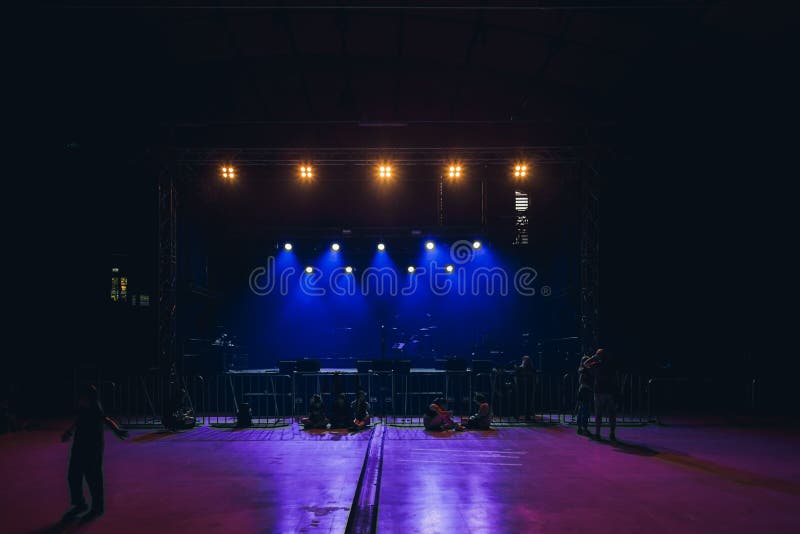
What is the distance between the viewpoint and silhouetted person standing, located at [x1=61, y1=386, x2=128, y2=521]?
6.43 meters

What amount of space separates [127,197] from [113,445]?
8.73 metres

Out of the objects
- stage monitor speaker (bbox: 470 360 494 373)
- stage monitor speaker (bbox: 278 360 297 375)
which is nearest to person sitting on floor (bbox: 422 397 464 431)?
stage monitor speaker (bbox: 470 360 494 373)

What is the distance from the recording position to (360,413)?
1305 centimetres

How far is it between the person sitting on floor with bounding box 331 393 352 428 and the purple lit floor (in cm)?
94

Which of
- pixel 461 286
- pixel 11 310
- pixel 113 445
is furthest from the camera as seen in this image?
pixel 461 286

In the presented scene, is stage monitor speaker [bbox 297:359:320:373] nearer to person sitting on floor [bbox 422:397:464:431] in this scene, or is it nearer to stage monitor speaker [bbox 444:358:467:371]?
stage monitor speaker [bbox 444:358:467:371]

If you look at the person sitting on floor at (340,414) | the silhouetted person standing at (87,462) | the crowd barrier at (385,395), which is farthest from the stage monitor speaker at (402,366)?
the silhouetted person standing at (87,462)

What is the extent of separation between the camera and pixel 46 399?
52.5 ft

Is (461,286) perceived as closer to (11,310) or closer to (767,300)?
(767,300)

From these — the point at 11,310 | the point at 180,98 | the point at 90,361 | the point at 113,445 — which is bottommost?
the point at 113,445

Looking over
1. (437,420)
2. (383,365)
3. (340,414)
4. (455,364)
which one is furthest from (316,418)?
(455,364)

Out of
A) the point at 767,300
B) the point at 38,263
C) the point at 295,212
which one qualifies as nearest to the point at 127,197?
the point at 38,263

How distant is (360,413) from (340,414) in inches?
19.5

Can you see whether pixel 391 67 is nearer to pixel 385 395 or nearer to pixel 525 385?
pixel 385 395
